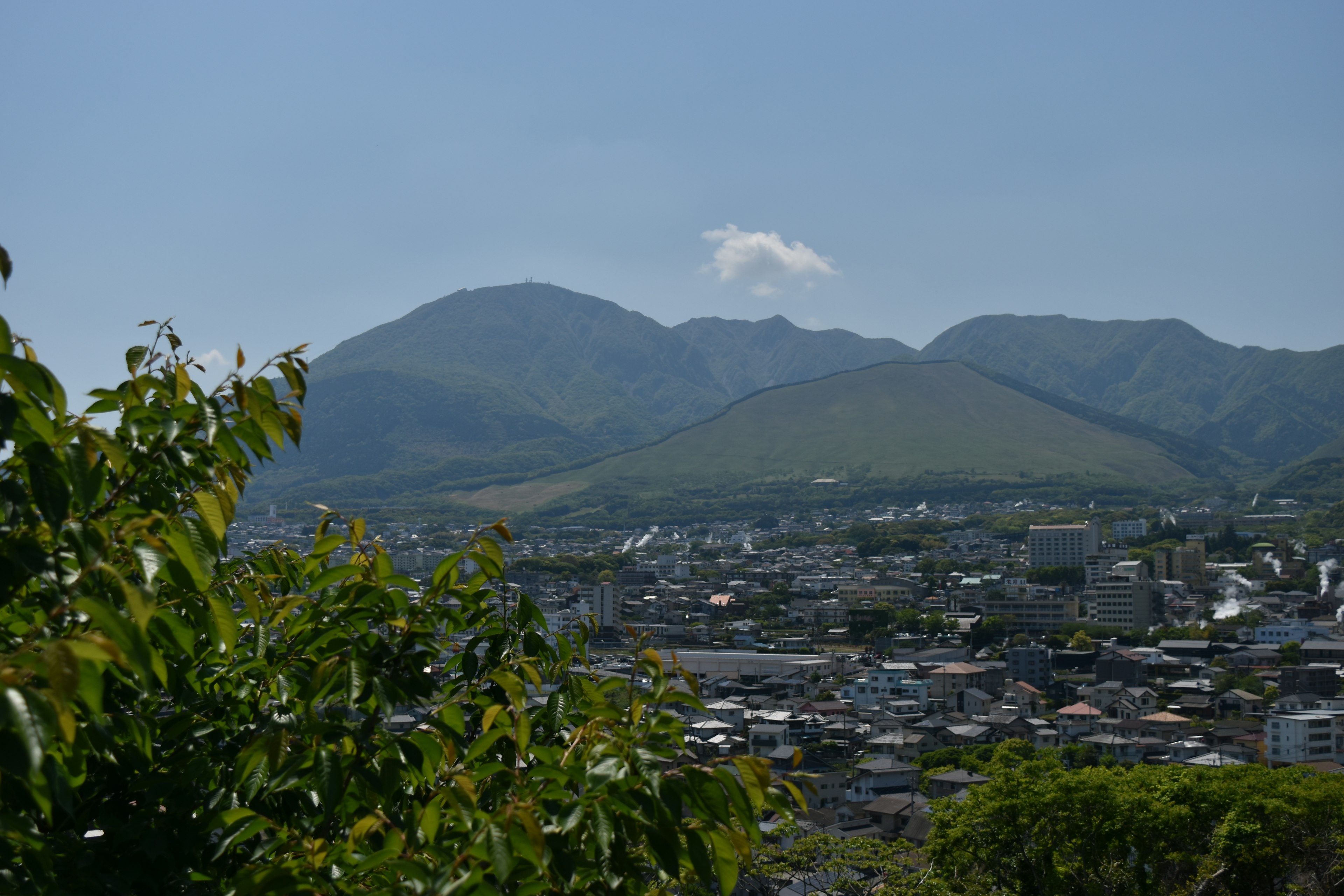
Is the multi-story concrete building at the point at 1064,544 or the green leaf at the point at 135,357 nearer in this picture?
the green leaf at the point at 135,357

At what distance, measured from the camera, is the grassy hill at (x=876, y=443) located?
372 feet

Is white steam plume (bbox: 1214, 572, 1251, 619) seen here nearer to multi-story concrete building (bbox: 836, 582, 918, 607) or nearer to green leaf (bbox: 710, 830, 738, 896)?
multi-story concrete building (bbox: 836, 582, 918, 607)

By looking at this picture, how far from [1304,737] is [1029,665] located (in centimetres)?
1192

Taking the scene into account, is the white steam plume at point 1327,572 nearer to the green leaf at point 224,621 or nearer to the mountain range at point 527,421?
the green leaf at point 224,621

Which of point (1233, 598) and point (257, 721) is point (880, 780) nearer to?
point (257, 721)

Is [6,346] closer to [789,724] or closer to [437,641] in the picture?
[437,641]

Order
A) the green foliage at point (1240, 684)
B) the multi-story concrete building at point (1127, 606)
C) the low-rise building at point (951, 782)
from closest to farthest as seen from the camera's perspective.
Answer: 1. the low-rise building at point (951, 782)
2. the green foliage at point (1240, 684)
3. the multi-story concrete building at point (1127, 606)

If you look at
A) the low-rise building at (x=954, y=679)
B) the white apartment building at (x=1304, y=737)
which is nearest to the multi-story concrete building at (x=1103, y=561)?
the low-rise building at (x=954, y=679)

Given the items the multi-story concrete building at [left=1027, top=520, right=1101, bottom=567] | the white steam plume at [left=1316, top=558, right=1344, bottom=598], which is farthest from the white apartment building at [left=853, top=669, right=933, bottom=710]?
the multi-story concrete building at [left=1027, top=520, right=1101, bottom=567]

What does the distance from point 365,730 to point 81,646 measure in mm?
632

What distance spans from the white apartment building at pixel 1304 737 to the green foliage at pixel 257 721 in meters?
23.6

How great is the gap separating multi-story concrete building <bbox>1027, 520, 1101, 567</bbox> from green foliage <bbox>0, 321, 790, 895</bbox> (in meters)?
62.8

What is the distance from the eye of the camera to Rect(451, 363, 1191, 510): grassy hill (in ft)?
372

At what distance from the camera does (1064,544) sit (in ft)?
202
